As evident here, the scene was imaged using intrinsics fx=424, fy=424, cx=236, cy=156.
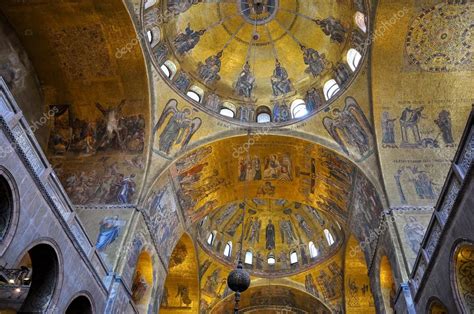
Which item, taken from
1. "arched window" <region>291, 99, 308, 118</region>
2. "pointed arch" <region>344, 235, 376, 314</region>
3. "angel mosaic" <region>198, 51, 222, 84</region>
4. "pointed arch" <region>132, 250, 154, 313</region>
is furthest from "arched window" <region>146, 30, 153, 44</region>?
"pointed arch" <region>344, 235, 376, 314</region>

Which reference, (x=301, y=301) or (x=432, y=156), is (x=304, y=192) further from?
(x=301, y=301)

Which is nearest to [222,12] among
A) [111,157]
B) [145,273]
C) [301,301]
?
[111,157]

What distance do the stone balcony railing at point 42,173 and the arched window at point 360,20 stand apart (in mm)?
10674

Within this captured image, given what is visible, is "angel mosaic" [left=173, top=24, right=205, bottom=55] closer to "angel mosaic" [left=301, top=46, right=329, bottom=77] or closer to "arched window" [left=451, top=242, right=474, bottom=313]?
"angel mosaic" [left=301, top=46, right=329, bottom=77]

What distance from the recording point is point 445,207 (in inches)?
344

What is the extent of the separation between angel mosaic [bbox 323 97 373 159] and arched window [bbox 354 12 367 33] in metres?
2.37

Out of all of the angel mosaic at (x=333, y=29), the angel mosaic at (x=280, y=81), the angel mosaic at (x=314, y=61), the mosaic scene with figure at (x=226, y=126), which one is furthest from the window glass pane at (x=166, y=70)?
the angel mosaic at (x=333, y=29)

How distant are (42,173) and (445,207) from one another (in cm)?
824

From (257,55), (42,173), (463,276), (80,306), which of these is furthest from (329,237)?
(42,173)

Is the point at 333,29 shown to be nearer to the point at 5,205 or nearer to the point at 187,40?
the point at 187,40

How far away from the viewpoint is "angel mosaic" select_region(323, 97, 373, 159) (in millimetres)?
14523

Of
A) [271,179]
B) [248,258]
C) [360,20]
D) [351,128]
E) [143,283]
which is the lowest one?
[143,283]

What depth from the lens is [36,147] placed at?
8.27m

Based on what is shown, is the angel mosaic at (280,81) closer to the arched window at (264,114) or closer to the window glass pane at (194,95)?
the arched window at (264,114)
